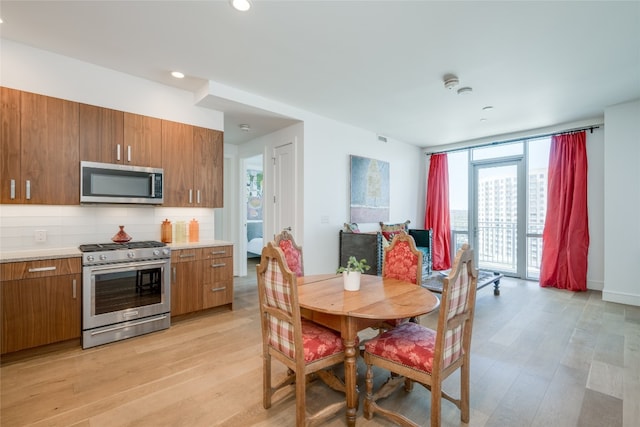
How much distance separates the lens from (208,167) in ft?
12.3

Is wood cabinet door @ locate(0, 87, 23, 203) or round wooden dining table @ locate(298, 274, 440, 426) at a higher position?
wood cabinet door @ locate(0, 87, 23, 203)

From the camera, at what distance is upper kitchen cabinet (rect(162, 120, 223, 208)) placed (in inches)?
136

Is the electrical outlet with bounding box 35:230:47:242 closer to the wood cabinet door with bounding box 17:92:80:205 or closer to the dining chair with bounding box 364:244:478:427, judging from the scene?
the wood cabinet door with bounding box 17:92:80:205

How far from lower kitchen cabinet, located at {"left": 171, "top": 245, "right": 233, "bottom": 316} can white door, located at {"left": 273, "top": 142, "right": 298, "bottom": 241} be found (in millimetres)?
1132

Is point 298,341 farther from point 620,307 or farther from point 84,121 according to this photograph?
point 620,307

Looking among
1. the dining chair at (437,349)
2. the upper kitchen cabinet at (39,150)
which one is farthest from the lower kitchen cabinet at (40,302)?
the dining chair at (437,349)

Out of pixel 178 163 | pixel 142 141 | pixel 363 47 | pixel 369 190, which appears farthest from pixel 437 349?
pixel 369 190

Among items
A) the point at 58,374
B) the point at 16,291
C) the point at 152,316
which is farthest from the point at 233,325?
the point at 16,291

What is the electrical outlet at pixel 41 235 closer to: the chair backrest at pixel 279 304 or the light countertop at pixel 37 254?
the light countertop at pixel 37 254

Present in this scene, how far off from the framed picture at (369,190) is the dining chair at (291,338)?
331 centimetres

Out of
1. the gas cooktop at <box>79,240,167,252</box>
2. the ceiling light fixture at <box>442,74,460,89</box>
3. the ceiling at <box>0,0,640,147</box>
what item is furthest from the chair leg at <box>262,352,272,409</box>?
the ceiling light fixture at <box>442,74,460,89</box>

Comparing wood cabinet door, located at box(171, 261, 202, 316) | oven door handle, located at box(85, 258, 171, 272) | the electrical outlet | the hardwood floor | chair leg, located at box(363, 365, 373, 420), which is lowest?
the hardwood floor

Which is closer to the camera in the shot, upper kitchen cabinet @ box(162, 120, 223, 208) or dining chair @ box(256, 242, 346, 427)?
dining chair @ box(256, 242, 346, 427)

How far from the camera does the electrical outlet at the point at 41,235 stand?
9.10 feet
